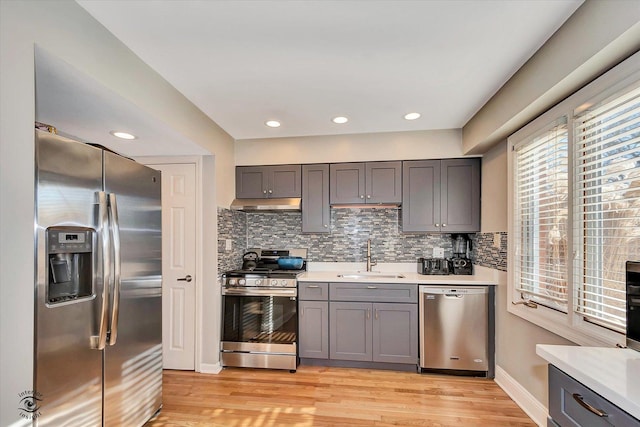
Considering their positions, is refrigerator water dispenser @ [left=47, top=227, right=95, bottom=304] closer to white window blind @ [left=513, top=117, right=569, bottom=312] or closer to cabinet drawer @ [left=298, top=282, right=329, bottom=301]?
cabinet drawer @ [left=298, top=282, right=329, bottom=301]

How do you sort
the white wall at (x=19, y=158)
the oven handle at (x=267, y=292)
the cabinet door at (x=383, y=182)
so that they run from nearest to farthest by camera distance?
the white wall at (x=19, y=158), the oven handle at (x=267, y=292), the cabinet door at (x=383, y=182)

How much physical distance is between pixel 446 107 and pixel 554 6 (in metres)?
1.23

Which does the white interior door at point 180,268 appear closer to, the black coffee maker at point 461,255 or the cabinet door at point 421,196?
the cabinet door at point 421,196

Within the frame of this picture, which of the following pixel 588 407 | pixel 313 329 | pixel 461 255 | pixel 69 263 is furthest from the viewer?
pixel 461 255

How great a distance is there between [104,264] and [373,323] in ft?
7.75

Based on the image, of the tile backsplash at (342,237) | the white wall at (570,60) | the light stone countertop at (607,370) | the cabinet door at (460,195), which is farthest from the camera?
the tile backsplash at (342,237)

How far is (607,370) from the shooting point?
1.16 metres

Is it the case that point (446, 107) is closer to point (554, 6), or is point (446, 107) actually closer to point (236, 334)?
point (554, 6)

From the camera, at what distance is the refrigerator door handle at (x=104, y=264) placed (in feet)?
5.61

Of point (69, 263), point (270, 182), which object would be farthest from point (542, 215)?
point (69, 263)

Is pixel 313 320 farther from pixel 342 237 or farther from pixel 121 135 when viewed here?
pixel 121 135

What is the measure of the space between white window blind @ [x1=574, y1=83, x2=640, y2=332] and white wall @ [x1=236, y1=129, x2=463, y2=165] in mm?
1549

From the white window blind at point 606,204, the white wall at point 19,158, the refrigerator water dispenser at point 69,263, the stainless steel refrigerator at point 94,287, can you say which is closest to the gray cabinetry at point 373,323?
the white window blind at point 606,204

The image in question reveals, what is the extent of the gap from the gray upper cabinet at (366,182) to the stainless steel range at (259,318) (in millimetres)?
1031
